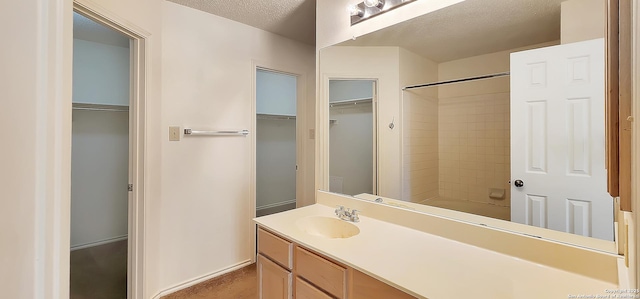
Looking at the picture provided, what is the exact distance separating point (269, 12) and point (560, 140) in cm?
217

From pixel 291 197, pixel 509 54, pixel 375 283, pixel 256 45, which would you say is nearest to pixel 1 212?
pixel 375 283

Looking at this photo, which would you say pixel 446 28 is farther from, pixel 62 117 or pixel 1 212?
pixel 1 212

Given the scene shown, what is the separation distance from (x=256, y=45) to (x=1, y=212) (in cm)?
249

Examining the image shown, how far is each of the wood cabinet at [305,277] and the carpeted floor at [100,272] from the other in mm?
1425

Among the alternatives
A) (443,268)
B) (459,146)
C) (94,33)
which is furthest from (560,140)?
(94,33)

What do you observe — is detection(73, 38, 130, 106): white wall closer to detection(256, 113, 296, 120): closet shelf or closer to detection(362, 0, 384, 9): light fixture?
detection(256, 113, 296, 120): closet shelf

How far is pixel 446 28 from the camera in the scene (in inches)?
54.1

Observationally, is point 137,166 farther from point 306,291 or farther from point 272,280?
point 306,291

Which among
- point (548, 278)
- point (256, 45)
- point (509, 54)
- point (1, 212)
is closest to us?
point (1, 212)

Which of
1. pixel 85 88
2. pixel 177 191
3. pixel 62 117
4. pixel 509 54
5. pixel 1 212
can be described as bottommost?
pixel 177 191

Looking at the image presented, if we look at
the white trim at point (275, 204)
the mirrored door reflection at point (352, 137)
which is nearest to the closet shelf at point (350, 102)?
the mirrored door reflection at point (352, 137)

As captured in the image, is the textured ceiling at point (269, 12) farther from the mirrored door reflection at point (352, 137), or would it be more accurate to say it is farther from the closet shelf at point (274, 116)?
the closet shelf at point (274, 116)

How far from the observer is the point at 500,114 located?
119 centimetres

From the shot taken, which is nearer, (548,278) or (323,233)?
(548,278)
